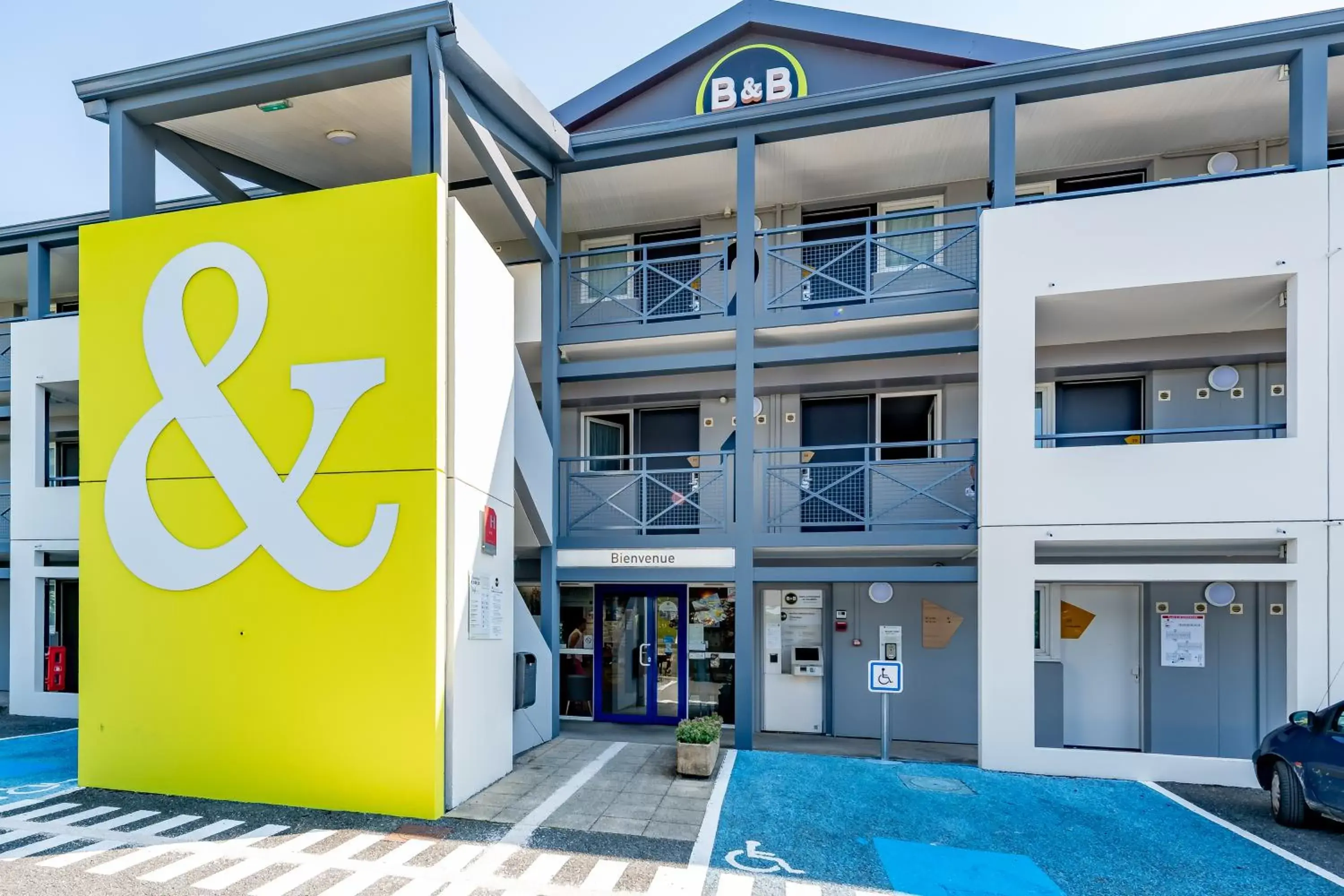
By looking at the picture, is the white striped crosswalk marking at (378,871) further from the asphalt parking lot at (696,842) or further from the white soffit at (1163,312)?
the white soffit at (1163,312)

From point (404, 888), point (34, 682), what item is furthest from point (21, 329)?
point (404, 888)

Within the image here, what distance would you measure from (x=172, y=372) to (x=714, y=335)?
6.11 metres

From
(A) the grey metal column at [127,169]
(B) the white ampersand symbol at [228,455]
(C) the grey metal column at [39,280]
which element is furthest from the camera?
(C) the grey metal column at [39,280]

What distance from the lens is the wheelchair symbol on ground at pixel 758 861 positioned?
543 cm

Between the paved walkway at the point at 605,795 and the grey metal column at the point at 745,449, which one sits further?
the grey metal column at the point at 745,449

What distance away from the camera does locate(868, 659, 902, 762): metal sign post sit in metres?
8.19

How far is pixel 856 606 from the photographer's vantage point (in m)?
10.4

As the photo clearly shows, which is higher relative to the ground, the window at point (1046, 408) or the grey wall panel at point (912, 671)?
the window at point (1046, 408)

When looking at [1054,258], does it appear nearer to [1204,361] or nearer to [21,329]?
[1204,361]

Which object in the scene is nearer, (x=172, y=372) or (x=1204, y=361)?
(x=172, y=372)

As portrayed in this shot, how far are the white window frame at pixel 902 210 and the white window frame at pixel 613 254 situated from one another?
3582 millimetres

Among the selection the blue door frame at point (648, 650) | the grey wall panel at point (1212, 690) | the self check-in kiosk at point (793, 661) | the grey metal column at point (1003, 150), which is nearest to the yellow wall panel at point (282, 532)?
the blue door frame at point (648, 650)

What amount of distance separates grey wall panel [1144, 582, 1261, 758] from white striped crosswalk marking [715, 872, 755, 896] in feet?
23.1

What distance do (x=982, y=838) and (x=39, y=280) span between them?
15.4 m
